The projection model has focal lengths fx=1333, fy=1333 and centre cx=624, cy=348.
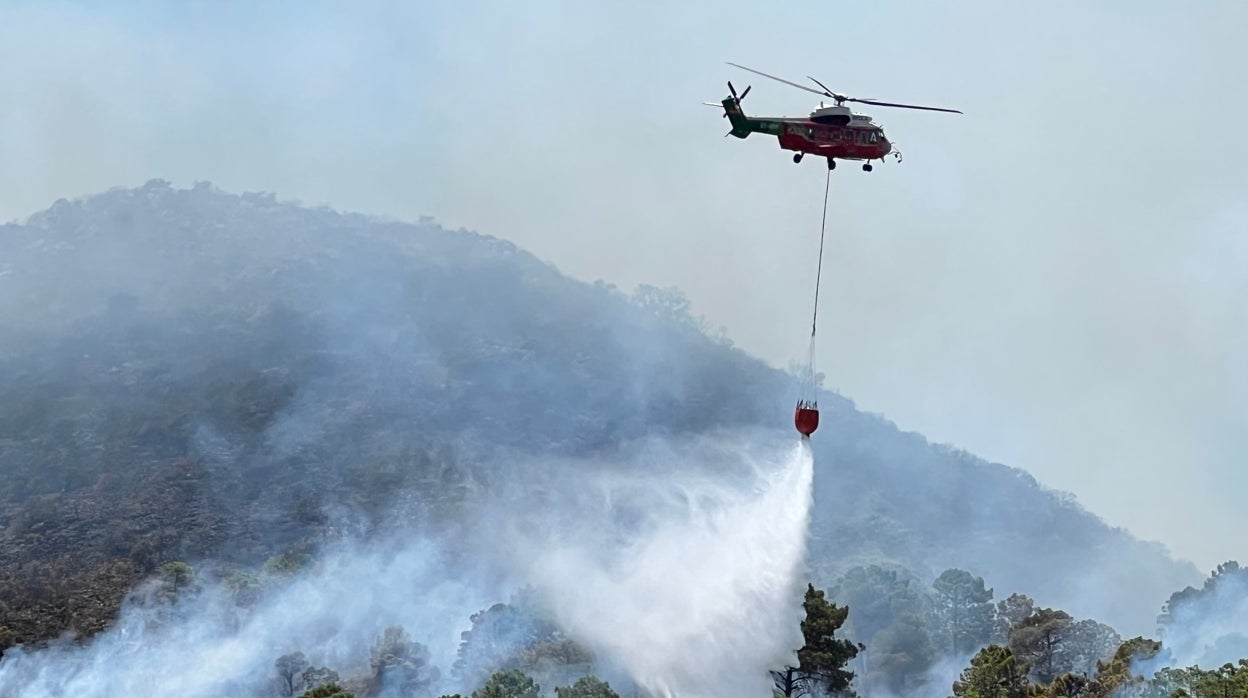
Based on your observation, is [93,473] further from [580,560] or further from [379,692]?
[379,692]

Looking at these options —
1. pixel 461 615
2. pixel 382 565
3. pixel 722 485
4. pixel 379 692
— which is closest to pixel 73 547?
pixel 382 565

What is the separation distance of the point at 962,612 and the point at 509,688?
67.6m

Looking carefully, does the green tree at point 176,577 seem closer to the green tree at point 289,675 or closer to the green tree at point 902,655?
the green tree at point 289,675

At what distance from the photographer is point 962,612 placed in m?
133

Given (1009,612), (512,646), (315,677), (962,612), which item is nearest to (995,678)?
(512,646)

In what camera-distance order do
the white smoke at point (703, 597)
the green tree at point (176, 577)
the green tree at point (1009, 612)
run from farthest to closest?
the green tree at point (1009, 612) → the green tree at point (176, 577) → the white smoke at point (703, 597)

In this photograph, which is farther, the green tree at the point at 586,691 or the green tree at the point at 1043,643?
the green tree at the point at 1043,643

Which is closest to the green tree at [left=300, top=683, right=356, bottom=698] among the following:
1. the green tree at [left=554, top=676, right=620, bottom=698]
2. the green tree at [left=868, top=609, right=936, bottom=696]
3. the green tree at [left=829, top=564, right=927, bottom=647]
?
the green tree at [left=554, top=676, right=620, bottom=698]

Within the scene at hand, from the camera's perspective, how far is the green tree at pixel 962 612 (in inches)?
5123

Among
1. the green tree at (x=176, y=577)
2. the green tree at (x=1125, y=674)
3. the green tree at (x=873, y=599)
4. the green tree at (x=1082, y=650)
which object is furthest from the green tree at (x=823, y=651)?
the green tree at (x=176, y=577)

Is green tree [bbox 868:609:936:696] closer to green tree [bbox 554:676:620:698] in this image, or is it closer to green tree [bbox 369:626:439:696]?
green tree [bbox 369:626:439:696]

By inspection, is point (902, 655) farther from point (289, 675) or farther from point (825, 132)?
point (825, 132)

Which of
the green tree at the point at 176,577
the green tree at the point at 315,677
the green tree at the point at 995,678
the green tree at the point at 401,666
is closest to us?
the green tree at the point at 995,678

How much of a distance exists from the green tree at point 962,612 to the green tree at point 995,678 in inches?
2013
